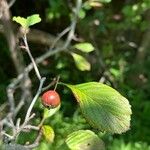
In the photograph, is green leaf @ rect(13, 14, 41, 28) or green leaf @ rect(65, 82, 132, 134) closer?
green leaf @ rect(65, 82, 132, 134)

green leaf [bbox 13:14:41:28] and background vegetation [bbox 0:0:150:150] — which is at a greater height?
green leaf [bbox 13:14:41:28]

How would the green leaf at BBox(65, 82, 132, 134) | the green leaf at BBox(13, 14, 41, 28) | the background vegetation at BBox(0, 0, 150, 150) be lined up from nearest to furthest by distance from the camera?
the green leaf at BBox(65, 82, 132, 134) → the green leaf at BBox(13, 14, 41, 28) → the background vegetation at BBox(0, 0, 150, 150)

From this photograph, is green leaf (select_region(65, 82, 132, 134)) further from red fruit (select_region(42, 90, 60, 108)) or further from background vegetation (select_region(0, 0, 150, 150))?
background vegetation (select_region(0, 0, 150, 150))

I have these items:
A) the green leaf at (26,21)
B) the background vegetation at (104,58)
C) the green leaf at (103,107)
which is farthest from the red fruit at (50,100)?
the background vegetation at (104,58)

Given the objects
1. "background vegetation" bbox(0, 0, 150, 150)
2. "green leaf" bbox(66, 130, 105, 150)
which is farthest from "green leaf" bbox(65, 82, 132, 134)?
"background vegetation" bbox(0, 0, 150, 150)

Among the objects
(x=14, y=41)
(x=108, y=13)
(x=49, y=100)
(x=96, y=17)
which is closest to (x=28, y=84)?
(x=14, y=41)

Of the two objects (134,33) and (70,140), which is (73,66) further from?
(70,140)
